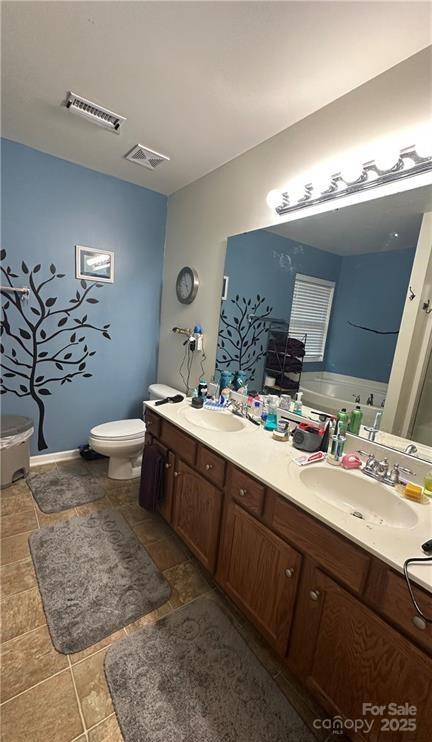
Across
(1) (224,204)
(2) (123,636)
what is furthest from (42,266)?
(2) (123,636)

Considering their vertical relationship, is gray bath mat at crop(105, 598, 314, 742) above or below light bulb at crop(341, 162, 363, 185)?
below

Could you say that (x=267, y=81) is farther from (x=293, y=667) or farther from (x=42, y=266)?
(x=293, y=667)

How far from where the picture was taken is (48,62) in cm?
138

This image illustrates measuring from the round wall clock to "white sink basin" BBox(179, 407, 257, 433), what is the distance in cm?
102

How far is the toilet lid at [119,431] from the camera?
7.29 ft

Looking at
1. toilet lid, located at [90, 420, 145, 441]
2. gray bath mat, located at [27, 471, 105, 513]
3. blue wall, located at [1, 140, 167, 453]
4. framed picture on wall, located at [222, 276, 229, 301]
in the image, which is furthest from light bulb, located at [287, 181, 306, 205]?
gray bath mat, located at [27, 471, 105, 513]

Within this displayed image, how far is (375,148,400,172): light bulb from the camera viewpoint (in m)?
1.19

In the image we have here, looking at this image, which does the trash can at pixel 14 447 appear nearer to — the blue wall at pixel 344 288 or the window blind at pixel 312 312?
the blue wall at pixel 344 288

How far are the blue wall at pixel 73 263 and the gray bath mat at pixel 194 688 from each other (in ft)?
6.21

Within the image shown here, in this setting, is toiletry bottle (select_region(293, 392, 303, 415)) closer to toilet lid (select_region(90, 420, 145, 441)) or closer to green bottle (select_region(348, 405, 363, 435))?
green bottle (select_region(348, 405, 363, 435))

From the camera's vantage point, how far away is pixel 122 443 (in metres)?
2.25

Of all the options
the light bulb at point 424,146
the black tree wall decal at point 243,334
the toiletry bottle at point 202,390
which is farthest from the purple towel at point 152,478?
the light bulb at point 424,146

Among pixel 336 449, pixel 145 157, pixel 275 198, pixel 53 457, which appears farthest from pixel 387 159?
pixel 53 457

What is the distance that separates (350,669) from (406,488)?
23.6 inches
